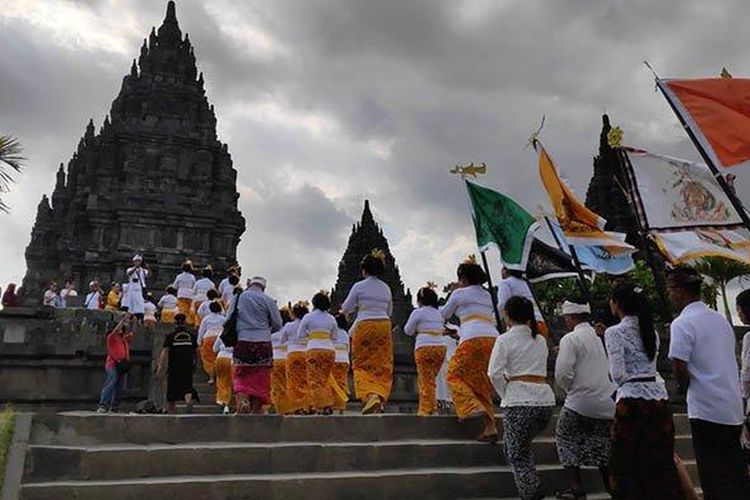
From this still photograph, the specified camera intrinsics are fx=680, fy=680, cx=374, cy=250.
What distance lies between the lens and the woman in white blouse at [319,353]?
351 inches

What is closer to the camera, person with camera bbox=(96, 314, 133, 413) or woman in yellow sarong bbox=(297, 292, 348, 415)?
woman in yellow sarong bbox=(297, 292, 348, 415)

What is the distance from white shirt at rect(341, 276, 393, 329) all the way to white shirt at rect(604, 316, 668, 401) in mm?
3375

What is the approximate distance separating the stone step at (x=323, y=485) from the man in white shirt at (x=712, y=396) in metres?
2.11

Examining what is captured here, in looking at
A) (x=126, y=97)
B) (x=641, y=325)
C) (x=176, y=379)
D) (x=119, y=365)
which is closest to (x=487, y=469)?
(x=641, y=325)

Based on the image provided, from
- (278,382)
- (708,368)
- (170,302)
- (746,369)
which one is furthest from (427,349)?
(170,302)

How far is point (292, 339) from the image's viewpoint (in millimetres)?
10102

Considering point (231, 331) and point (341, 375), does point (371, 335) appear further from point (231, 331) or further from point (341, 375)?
point (341, 375)

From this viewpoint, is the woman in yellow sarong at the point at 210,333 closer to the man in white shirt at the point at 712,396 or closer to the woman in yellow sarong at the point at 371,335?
the woman in yellow sarong at the point at 371,335

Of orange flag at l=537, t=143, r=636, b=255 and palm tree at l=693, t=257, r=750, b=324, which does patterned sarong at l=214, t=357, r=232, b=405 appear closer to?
orange flag at l=537, t=143, r=636, b=255

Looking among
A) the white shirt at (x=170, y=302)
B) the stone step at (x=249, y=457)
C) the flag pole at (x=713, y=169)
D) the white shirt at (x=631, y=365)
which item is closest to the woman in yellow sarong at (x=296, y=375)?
the stone step at (x=249, y=457)

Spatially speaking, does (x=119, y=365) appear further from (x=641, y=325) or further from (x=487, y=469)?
(x=641, y=325)

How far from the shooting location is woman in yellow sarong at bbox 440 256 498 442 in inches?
277

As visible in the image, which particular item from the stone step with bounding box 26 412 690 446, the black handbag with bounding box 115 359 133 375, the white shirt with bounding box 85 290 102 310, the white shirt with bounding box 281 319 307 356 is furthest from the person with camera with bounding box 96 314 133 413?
the white shirt with bounding box 85 290 102 310

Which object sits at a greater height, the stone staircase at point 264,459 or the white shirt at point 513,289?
the white shirt at point 513,289
